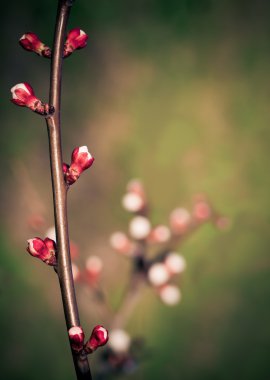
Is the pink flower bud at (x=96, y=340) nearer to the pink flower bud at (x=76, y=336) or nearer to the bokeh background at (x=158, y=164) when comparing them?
the pink flower bud at (x=76, y=336)

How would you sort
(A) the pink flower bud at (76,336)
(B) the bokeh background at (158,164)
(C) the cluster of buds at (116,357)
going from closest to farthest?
(A) the pink flower bud at (76,336) → (C) the cluster of buds at (116,357) → (B) the bokeh background at (158,164)

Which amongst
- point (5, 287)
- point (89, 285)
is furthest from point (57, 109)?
point (5, 287)

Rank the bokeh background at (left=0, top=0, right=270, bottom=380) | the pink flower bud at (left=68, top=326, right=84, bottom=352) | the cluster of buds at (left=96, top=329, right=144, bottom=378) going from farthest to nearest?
the bokeh background at (left=0, top=0, right=270, bottom=380), the cluster of buds at (left=96, top=329, right=144, bottom=378), the pink flower bud at (left=68, top=326, right=84, bottom=352)

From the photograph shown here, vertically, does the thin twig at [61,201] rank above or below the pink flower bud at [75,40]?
below

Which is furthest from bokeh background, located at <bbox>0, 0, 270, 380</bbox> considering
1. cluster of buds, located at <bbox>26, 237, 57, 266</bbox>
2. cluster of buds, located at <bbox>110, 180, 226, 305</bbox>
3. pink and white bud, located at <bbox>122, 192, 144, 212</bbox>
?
cluster of buds, located at <bbox>26, 237, 57, 266</bbox>

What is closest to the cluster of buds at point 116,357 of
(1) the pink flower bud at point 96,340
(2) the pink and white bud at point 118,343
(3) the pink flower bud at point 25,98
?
(2) the pink and white bud at point 118,343

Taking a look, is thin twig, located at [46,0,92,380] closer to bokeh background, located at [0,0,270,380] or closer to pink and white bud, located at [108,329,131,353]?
pink and white bud, located at [108,329,131,353]

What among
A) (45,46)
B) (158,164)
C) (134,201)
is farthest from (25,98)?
(158,164)
